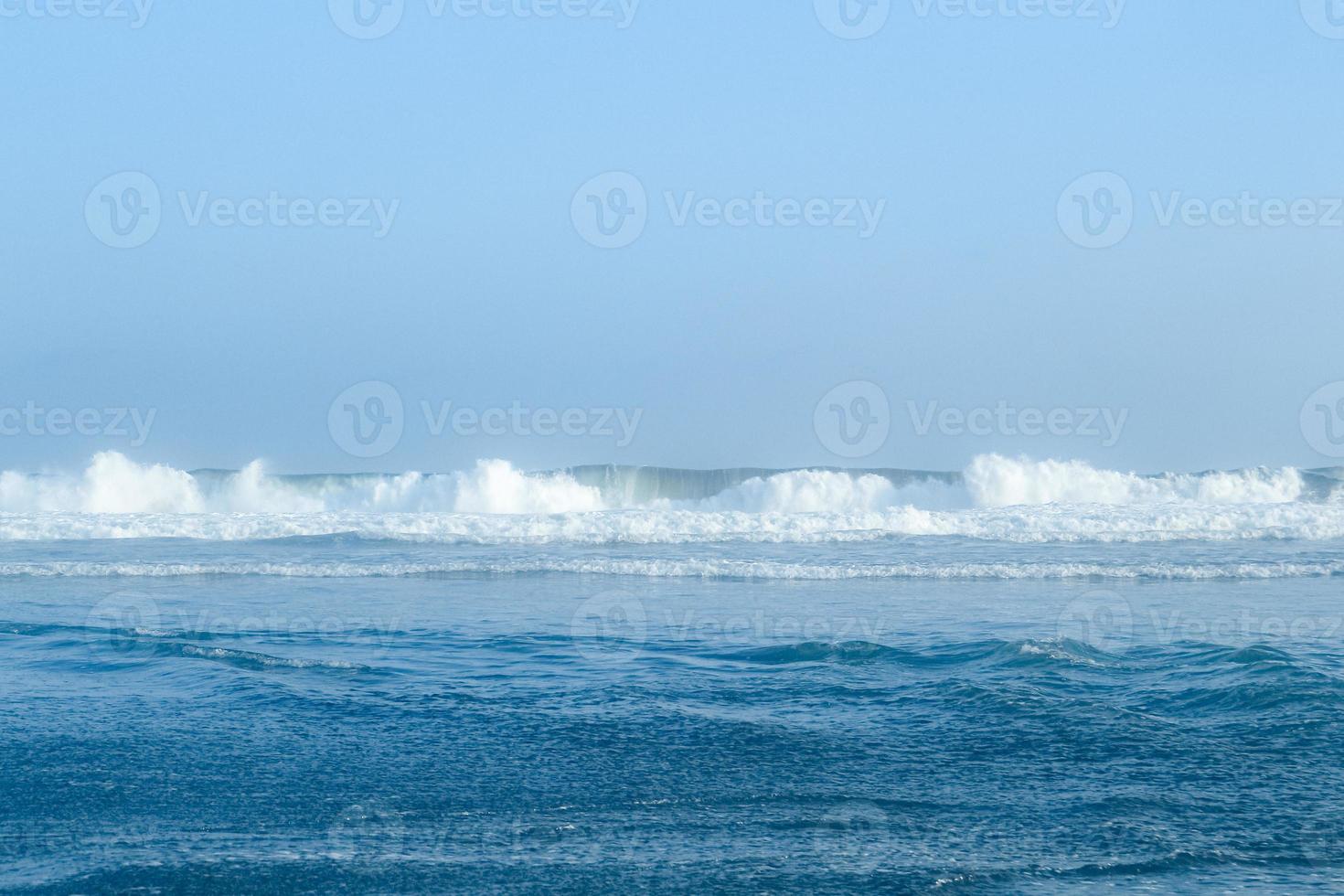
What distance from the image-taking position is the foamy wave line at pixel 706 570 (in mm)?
16938

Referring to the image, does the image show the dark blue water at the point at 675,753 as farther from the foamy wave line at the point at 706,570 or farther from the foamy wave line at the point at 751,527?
the foamy wave line at the point at 751,527

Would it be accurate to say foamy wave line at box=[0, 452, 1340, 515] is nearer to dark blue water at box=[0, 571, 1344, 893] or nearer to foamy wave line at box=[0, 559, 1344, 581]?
foamy wave line at box=[0, 559, 1344, 581]

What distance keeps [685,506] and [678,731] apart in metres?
28.8

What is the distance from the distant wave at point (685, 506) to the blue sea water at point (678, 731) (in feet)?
22.4

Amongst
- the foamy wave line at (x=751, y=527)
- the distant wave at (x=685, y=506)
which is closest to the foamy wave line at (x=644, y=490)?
the distant wave at (x=685, y=506)

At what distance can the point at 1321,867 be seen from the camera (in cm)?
488

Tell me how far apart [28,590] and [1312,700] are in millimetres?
15710

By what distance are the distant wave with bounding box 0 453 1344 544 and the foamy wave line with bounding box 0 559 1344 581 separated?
4702mm

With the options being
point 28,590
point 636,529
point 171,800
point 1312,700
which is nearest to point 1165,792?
point 1312,700

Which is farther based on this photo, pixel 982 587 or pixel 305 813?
pixel 982 587

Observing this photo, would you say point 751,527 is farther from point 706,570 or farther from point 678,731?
point 678,731

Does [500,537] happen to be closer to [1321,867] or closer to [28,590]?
[28,590]

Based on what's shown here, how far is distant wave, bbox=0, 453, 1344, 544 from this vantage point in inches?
952

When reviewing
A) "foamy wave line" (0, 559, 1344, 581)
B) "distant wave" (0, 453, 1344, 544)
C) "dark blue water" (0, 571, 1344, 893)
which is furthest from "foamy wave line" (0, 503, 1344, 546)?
"dark blue water" (0, 571, 1344, 893)
